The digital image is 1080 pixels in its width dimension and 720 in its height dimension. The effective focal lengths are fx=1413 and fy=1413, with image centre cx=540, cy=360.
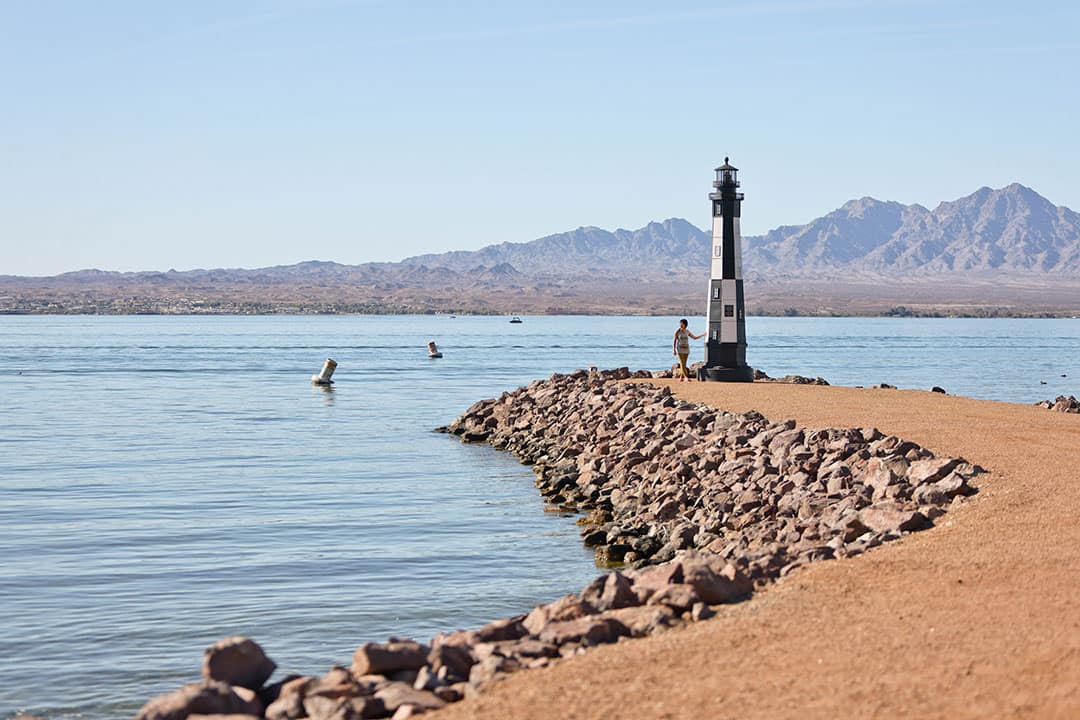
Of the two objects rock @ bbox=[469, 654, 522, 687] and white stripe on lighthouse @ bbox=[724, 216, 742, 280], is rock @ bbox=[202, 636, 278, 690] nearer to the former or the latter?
rock @ bbox=[469, 654, 522, 687]

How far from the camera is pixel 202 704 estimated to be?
8.17 metres

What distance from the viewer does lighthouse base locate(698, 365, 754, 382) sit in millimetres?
31547

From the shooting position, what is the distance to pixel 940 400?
25828 millimetres

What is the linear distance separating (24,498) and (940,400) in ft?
52.4

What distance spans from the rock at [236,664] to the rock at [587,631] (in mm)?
1857

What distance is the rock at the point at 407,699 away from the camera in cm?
815

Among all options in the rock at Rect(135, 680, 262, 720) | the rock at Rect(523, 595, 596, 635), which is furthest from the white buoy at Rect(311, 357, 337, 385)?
the rock at Rect(135, 680, 262, 720)

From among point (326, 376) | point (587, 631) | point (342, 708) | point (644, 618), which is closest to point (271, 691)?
point (342, 708)

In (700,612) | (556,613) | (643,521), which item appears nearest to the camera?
(700,612)

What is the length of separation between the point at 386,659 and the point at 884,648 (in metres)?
3.14

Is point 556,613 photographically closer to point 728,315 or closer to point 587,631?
point 587,631

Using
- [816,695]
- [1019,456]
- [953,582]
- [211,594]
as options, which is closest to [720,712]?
[816,695]

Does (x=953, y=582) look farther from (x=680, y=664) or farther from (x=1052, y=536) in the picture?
(x=680, y=664)

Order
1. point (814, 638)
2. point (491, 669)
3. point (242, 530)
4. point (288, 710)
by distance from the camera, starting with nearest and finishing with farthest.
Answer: point (288, 710)
point (491, 669)
point (814, 638)
point (242, 530)
